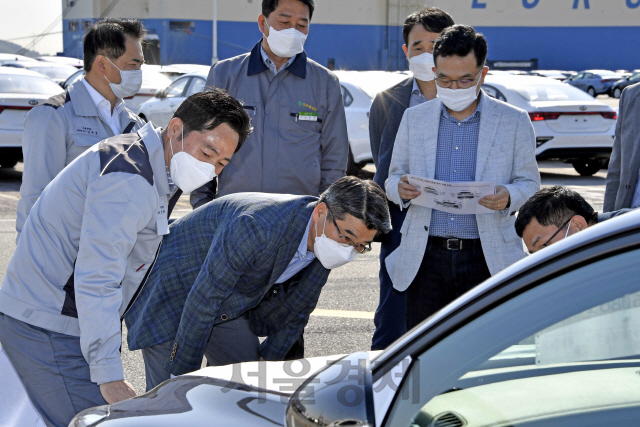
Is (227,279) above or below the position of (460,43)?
below

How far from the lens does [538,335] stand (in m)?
1.51

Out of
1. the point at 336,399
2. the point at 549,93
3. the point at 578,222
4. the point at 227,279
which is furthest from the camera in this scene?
the point at 549,93

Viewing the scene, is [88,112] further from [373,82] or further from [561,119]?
[561,119]

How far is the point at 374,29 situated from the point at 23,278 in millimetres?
45143

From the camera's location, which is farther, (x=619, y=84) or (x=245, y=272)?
(x=619, y=84)

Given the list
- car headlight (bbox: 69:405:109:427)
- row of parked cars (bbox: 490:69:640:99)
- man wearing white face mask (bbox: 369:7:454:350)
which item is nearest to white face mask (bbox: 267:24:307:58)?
man wearing white face mask (bbox: 369:7:454:350)

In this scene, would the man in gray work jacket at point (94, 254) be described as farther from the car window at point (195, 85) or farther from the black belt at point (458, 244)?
the car window at point (195, 85)

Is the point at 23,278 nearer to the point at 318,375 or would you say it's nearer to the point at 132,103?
the point at 318,375

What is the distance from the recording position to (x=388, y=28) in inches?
1807

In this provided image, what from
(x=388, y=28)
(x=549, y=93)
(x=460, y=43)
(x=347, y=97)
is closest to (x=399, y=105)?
(x=460, y=43)

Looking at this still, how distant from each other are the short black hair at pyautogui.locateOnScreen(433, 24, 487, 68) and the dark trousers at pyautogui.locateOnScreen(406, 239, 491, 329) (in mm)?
→ 847

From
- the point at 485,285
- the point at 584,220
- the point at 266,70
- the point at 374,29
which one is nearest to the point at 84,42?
the point at 266,70

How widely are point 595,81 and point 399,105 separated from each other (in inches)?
1403

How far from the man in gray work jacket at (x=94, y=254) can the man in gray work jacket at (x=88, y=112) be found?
0.82 metres
